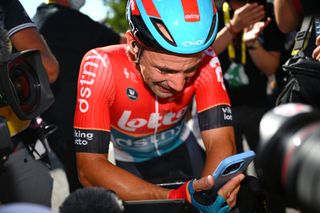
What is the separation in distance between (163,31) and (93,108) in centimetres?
51

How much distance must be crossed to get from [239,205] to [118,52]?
1.09 meters

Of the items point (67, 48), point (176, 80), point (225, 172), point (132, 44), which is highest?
point (132, 44)

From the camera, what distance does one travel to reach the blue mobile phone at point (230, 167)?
5.45ft

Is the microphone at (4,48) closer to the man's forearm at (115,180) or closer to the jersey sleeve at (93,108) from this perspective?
the jersey sleeve at (93,108)

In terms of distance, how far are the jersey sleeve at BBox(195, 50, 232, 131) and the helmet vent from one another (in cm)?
48

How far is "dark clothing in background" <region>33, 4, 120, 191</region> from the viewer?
303 cm

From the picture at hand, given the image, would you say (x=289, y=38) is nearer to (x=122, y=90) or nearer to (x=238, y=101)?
(x=238, y=101)

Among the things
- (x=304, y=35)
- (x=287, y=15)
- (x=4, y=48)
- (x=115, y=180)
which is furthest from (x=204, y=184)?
(x=287, y=15)

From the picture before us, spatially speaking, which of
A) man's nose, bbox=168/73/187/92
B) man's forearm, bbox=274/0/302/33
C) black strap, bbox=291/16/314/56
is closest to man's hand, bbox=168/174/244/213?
man's nose, bbox=168/73/187/92

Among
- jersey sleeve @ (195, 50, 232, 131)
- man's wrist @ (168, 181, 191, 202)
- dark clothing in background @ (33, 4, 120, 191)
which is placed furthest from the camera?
dark clothing in background @ (33, 4, 120, 191)

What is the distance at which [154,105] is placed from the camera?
8.14 feet

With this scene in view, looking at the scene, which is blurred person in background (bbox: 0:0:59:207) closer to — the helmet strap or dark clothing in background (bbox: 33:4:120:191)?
the helmet strap

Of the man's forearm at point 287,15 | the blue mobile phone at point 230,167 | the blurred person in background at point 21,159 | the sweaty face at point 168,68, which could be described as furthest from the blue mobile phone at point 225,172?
the man's forearm at point 287,15

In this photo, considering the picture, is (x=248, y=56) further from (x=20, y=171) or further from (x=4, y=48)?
(x=4, y=48)
